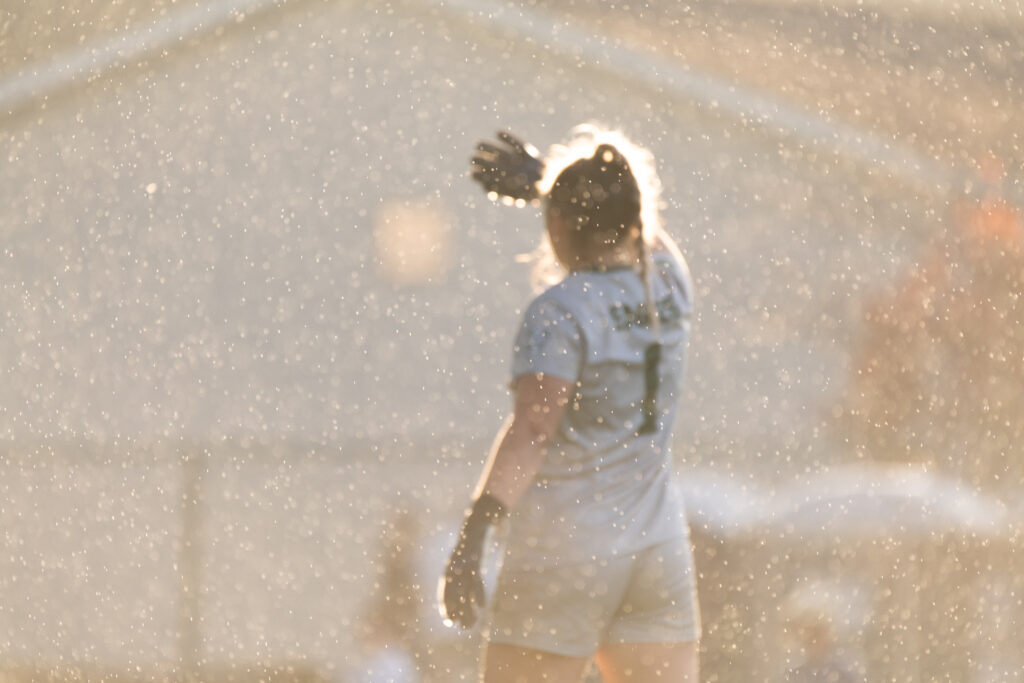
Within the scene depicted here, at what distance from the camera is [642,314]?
61cm

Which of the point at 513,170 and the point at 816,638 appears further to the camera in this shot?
the point at 816,638

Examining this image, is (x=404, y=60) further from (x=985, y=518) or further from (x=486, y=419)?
(x=985, y=518)

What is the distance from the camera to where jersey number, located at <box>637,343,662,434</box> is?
608 millimetres

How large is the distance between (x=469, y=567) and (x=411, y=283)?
111 inches

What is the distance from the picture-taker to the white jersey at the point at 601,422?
0.59 m

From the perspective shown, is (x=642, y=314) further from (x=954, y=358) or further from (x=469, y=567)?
(x=954, y=358)

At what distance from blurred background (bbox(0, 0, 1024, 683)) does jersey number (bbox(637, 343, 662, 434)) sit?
161 cm

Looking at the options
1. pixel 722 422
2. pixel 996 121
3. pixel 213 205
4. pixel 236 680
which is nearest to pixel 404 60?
pixel 213 205

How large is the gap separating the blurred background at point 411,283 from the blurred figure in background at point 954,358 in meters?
0.01

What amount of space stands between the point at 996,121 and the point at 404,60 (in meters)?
1.77

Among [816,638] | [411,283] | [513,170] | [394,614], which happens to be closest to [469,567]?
[513,170]

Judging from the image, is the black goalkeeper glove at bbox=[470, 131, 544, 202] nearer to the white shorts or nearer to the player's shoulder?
the player's shoulder

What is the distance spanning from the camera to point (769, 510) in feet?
7.20

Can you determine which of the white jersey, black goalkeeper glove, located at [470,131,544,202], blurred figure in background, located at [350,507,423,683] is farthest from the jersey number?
blurred figure in background, located at [350,507,423,683]
